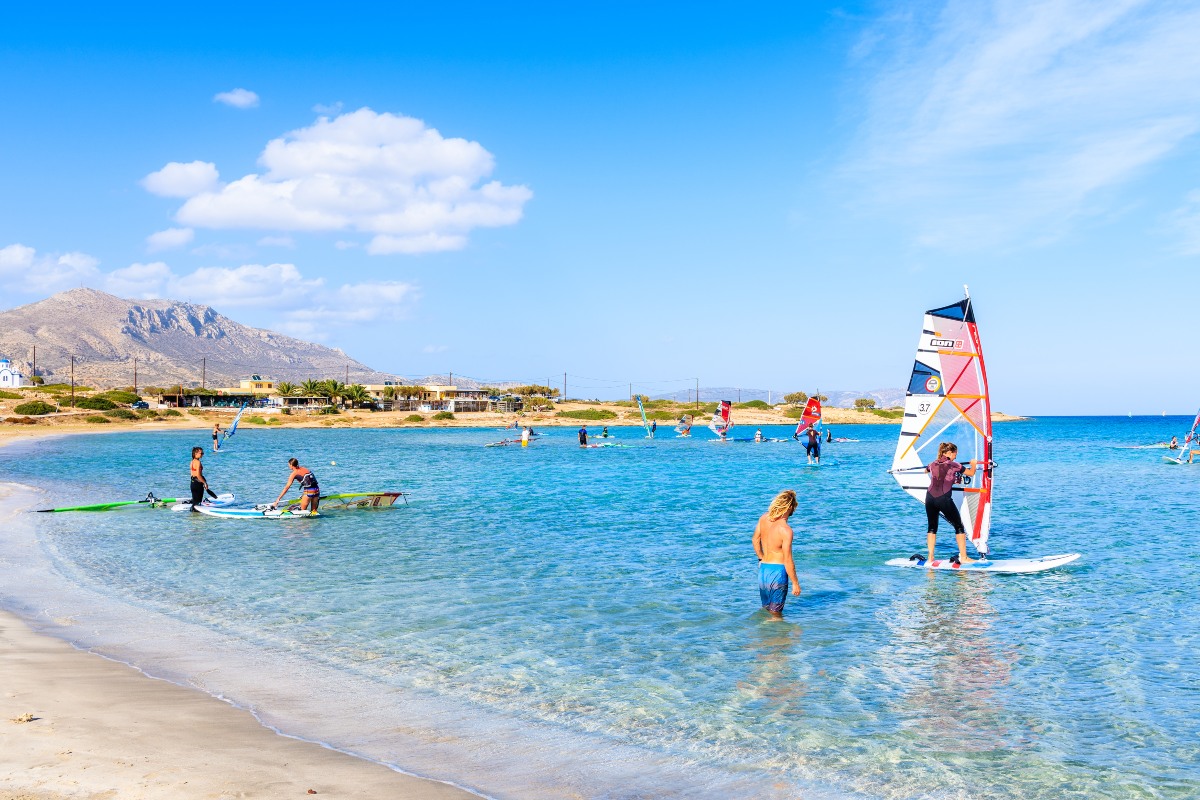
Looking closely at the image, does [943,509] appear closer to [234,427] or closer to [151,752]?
[151,752]

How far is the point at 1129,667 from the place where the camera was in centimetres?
851

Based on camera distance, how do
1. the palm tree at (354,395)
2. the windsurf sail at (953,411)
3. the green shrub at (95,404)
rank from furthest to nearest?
the palm tree at (354,395) → the green shrub at (95,404) → the windsurf sail at (953,411)

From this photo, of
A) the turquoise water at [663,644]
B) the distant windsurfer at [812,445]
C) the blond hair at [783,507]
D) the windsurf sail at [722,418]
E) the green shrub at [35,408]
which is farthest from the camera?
the green shrub at [35,408]

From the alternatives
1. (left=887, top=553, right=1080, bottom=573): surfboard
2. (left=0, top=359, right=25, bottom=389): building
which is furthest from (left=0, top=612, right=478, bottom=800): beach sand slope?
(left=0, top=359, right=25, bottom=389): building

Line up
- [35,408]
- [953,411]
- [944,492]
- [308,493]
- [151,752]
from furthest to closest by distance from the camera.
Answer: [35,408] → [308,493] → [953,411] → [944,492] → [151,752]

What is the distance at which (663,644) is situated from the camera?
9.38m

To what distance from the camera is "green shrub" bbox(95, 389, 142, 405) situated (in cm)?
9646

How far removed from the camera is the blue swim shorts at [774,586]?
33.6 feet

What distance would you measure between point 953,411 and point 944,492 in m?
1.64

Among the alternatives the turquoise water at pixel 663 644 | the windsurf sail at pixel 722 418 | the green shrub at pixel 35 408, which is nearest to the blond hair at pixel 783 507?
the turquoise water at pixel 663 644

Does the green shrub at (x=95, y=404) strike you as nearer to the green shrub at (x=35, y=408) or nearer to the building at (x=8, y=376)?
the green shrub at (x=35, y=408)

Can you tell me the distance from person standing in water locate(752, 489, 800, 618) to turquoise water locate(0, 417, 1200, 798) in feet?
1.15

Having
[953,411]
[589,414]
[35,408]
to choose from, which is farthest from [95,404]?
[953,411]

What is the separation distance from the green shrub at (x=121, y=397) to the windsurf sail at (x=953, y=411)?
97871 millimetres
